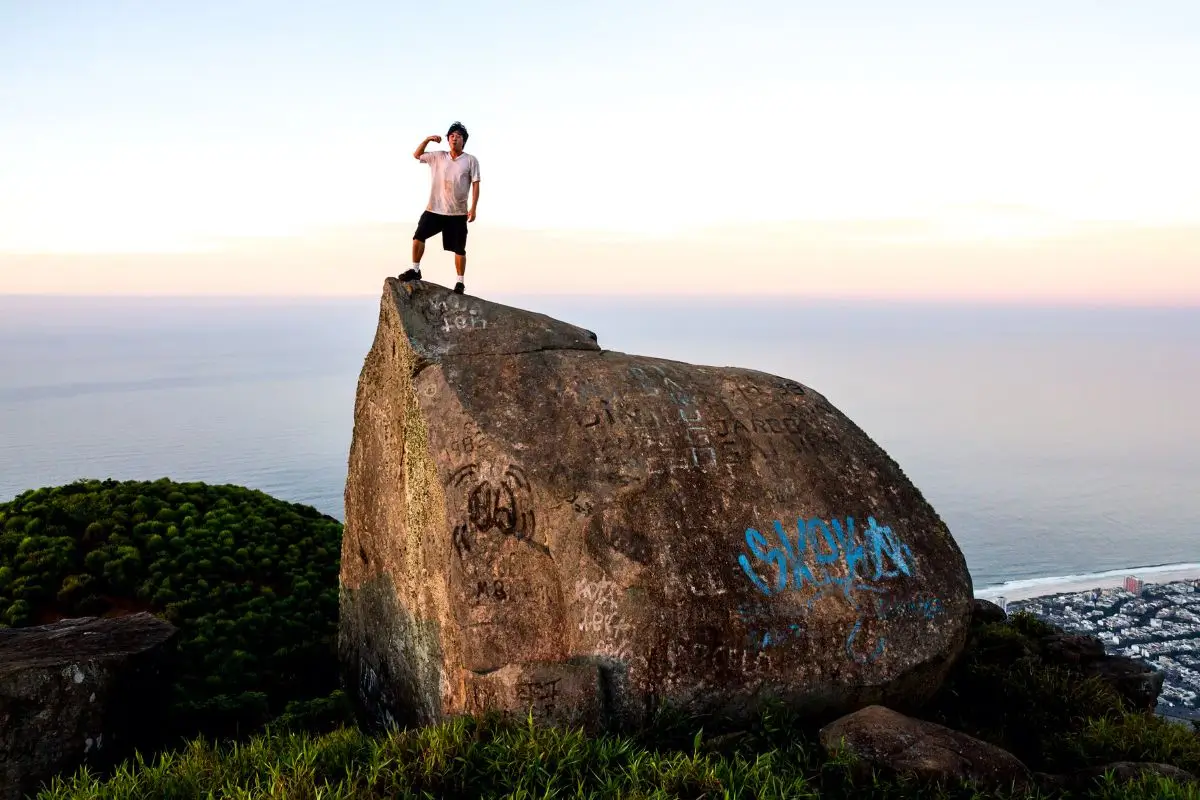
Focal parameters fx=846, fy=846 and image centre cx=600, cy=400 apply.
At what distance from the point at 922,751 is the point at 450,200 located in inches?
310

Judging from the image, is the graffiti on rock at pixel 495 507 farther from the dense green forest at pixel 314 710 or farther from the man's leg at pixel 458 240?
the man's leg at pixel 458 240

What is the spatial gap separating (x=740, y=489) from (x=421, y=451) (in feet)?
11.2

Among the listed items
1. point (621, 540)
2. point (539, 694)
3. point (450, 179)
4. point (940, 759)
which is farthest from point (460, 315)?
point (940, 759)

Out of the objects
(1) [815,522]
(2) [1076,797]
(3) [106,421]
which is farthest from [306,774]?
(3) [106,421]

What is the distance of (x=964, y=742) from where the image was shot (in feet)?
24.4

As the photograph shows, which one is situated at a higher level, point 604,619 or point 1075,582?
point 604,619

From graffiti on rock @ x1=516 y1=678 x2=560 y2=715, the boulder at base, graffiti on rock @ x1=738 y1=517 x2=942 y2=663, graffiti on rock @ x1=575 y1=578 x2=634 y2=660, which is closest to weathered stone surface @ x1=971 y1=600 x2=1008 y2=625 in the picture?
the boulder at base

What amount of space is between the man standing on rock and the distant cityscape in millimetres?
31687

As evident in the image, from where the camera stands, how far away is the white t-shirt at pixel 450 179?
10.4 metres

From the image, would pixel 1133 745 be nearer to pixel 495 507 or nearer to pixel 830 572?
pixel 830 572

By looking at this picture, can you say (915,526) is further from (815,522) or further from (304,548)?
(304,548)

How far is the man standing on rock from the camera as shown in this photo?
34.0ft

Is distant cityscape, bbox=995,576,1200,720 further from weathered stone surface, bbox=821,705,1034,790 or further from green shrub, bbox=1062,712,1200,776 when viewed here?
weathered stone surface, bbox=821,705,1034,790

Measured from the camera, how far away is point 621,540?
27.4 feet
